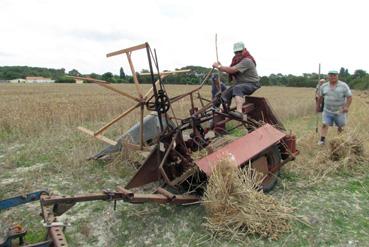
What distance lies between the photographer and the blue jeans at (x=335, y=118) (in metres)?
8.06

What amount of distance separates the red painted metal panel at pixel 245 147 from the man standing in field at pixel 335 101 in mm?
3105

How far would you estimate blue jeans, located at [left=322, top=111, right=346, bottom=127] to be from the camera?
8062mm

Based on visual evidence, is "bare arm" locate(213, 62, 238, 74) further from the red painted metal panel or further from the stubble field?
the stubble field

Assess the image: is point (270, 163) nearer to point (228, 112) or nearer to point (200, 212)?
point (228, 112)

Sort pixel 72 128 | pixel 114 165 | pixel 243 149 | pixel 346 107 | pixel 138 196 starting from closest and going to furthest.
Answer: pixel 138 196
pixel 243 149
pixel 114 165
pixel 346 107
pixel 72 128

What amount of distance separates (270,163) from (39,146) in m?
5.09

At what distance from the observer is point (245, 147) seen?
5008 millimetres

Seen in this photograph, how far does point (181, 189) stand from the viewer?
5.14 meters

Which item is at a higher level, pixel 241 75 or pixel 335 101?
pixel 241 75

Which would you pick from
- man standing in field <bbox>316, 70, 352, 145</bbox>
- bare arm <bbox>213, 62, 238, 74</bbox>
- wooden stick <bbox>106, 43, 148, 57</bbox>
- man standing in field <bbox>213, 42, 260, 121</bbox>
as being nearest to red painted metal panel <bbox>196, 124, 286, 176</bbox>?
man standing in field <bbox>213, 42, 260, 121</bbox>

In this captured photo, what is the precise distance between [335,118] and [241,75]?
2798 millimetres

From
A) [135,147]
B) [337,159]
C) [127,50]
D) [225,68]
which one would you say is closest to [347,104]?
[337,159]

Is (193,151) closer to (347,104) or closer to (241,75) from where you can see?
(241,75)

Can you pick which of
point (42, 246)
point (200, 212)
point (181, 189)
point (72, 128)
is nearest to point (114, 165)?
point (181, 189)
